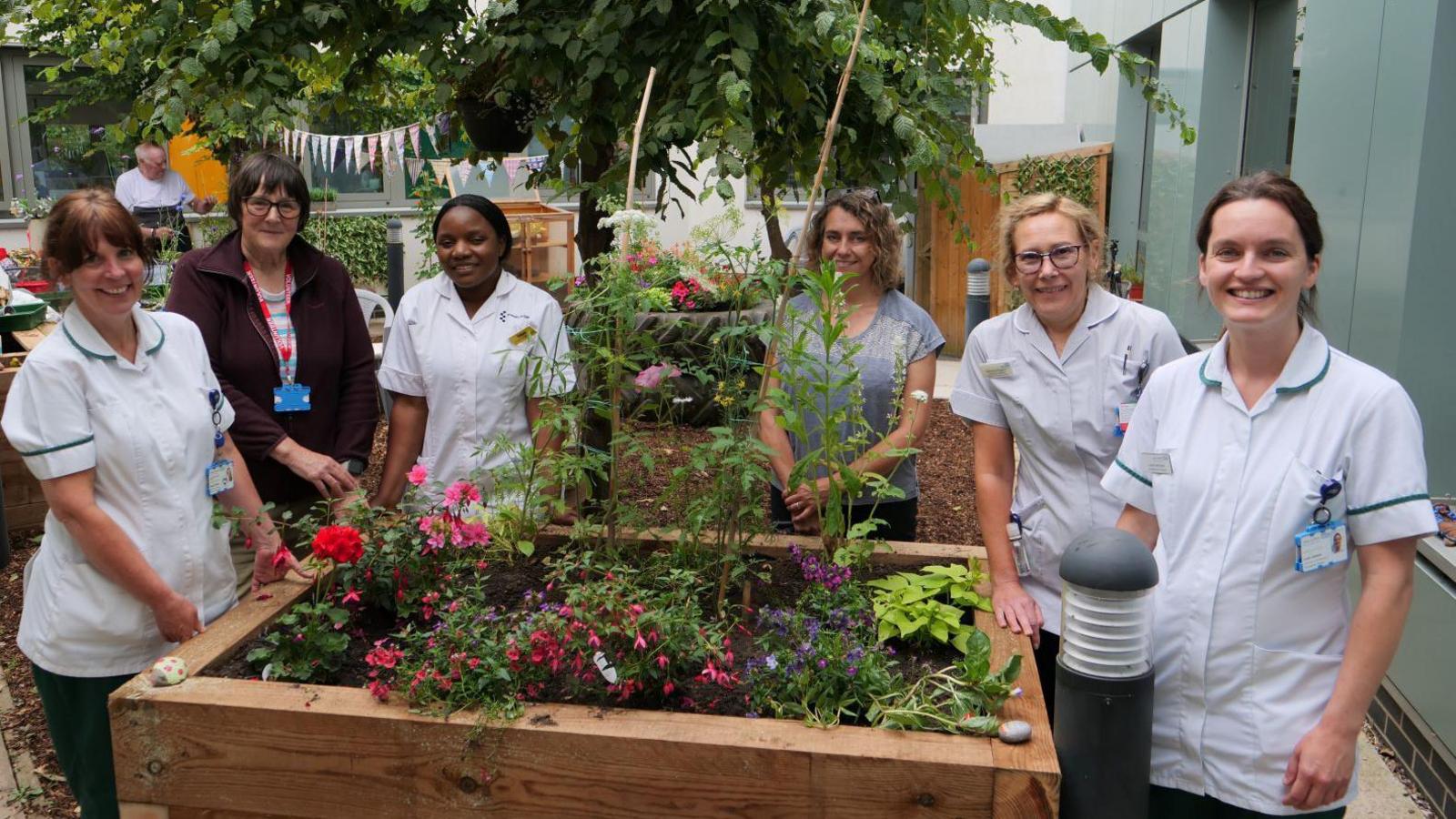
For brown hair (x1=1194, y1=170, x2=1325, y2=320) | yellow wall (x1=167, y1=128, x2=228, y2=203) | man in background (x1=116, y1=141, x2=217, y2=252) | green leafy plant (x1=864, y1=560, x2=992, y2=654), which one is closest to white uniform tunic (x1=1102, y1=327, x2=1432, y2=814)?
brown hair (x1=1194, y1=170, x2=1325, y2=320)

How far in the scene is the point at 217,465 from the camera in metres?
2.49

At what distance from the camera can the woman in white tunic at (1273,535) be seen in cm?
173

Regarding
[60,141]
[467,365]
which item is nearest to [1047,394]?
[467,365]

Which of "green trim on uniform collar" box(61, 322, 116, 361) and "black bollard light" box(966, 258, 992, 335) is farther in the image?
"black bollard light" box(966, 258, 992, 335)

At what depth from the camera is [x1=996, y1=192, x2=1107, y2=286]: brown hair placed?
7.89 ft

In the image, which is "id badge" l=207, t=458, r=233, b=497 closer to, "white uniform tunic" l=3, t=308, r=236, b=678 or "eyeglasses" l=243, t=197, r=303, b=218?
"white uniform tunic" l=3, t=308, r=236, b=678

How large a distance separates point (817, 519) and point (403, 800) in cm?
128

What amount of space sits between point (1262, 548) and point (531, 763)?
1.16 m

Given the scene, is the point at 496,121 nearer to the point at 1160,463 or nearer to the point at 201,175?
the point at 1160,463

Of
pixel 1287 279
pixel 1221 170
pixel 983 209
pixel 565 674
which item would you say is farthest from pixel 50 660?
pixel 983 209

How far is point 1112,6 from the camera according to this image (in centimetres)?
1089

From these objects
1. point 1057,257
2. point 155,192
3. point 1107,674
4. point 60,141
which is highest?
point 60,141

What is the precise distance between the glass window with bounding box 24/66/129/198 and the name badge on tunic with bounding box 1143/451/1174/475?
1374cm

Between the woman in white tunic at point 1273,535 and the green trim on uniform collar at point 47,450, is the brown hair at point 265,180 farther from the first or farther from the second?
the woman in white tunic at point 1273,535
